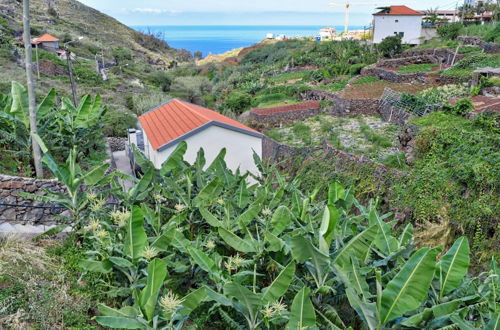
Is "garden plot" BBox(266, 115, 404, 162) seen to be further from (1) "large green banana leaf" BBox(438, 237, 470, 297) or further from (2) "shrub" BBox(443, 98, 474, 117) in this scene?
(1) "large green banana leaf" BBox(438, 237, 470, 297)

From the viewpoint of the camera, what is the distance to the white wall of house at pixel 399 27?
40500 mm

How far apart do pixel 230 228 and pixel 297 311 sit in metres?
2.24

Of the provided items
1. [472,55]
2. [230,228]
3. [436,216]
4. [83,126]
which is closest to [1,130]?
[83,126]

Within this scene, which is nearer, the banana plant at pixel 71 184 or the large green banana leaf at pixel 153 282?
the large green banana leaf at pixel 153 282

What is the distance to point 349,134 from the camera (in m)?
19.7

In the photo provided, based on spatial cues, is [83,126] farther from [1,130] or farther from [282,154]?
[282,154]

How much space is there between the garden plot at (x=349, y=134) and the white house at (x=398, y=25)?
2117 cm

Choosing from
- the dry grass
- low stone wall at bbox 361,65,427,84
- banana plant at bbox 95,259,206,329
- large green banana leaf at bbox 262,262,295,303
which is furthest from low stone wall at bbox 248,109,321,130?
banana plant at bbox 95,259,206,329

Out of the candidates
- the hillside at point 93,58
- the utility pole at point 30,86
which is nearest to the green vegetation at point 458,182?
the utility pole at point 30,86

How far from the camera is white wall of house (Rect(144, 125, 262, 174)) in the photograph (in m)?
14.3

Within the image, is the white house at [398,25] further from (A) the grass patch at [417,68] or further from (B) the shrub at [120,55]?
(B) the shrub at [120,55]

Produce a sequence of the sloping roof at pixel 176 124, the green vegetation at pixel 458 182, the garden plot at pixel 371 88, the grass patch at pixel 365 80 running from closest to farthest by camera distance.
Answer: the green vegetation at pixel 458 182 → the sloping roof at pixel 176 124 → the garden plot at pixel 371 88 → the grass patch at pixel 365 80

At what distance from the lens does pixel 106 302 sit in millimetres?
5281

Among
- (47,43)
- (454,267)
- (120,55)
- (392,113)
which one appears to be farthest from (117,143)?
(120,55)
